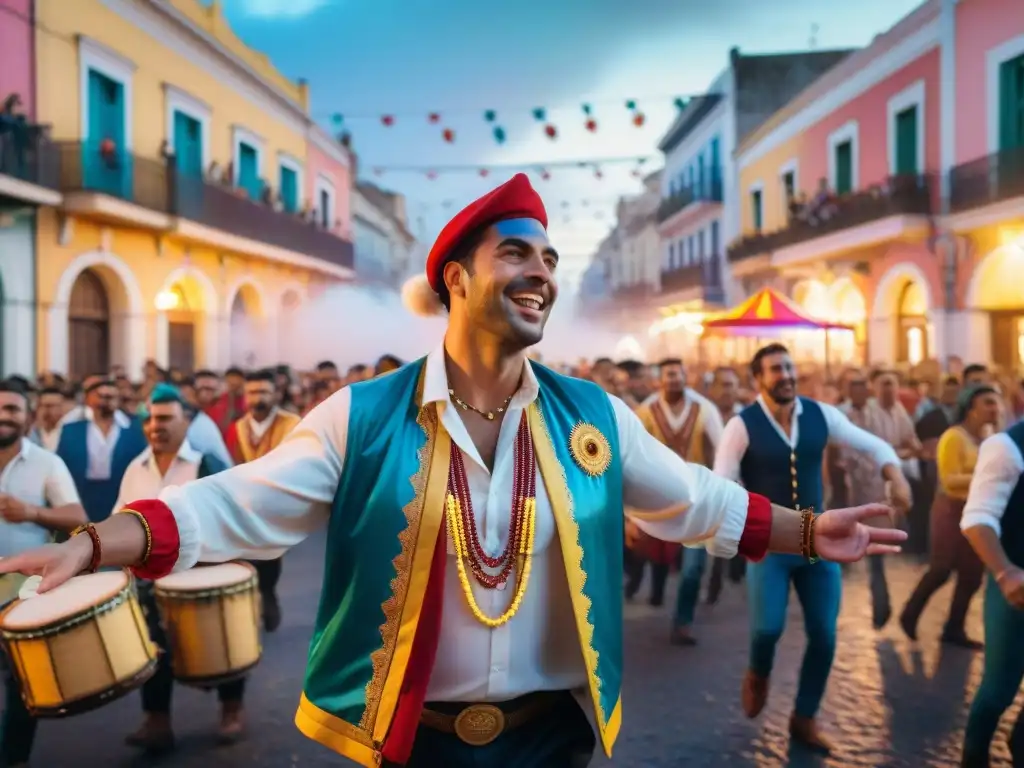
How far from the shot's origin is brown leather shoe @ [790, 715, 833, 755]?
4.64m

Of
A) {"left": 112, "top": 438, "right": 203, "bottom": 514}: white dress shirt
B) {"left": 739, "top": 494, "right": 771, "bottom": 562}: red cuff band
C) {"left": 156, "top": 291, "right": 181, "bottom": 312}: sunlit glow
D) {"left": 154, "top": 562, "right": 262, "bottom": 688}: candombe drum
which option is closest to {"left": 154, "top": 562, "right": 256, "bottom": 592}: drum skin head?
{"left": 154, "top": 562, "right": 262, "bottom": 688}: candombe drum

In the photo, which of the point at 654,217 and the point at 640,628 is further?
the point at 654,217

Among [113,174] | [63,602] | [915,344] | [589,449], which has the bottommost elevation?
[63,602]

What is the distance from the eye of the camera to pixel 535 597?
2436 mm

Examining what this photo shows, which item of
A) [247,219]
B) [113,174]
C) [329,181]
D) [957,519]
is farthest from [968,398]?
[329,181]

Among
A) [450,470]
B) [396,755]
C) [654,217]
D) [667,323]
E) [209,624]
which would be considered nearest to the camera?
[396,755]

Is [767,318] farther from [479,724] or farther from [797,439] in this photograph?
[479,724]

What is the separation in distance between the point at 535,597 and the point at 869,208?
18.2 meters

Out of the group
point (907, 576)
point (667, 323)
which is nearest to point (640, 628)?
point (907, 576)

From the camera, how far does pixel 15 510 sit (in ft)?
14.8

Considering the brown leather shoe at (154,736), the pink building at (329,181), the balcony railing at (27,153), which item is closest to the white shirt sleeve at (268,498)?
the brown leather shoe at (154,736)

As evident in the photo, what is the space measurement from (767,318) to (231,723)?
916 cm

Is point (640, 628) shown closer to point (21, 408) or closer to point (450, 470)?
point (21, 408)

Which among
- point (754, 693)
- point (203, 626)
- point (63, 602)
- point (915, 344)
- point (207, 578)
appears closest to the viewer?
point (63, 602)
